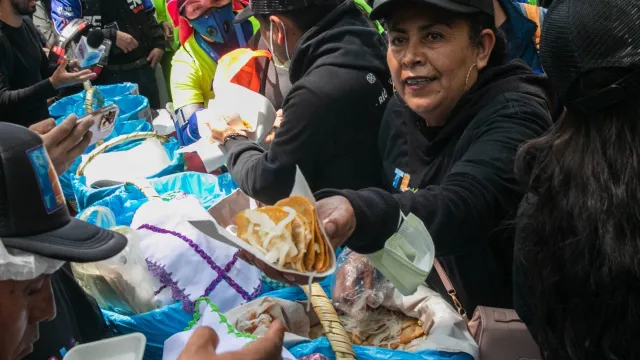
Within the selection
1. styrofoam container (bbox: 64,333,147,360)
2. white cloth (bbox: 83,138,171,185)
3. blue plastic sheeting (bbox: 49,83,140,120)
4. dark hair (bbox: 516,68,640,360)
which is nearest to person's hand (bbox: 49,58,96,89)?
blue plastic sheeting (bbox: 49,83,140,120)

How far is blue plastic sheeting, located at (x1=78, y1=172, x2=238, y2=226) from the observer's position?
2.32 meters

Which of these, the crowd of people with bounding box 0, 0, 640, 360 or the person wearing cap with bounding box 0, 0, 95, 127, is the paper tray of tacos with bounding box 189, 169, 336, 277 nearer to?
the crowd of people with bounding box 0, 0, 640, 360

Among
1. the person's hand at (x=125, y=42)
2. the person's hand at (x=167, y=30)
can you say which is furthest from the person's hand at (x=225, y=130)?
the person's hand at (x=167, y=30)

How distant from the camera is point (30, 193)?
1122 mm

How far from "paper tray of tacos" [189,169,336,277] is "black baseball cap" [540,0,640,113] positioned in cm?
49

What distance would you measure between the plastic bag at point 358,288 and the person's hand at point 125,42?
343 centimetres

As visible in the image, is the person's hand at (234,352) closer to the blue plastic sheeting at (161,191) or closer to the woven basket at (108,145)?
the blue plastic sheeting at (161,191)

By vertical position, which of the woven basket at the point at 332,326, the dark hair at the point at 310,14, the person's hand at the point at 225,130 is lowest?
the woven basket at the point at 332,326

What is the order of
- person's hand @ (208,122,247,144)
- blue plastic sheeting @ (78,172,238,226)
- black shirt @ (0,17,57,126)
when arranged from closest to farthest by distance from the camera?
person's hand @ (208,122,247,144) → blue plastic sheeting @ (78,172,238,226) → black shirt @ (0,17,57,126)

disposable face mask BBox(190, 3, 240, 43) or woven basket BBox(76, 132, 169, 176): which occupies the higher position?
disposable face mask BBox(190, 3, 240, 43)

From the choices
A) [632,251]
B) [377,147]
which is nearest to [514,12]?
[377,147]

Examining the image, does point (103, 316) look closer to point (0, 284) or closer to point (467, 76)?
point (0, 284)

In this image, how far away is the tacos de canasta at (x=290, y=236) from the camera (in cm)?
113

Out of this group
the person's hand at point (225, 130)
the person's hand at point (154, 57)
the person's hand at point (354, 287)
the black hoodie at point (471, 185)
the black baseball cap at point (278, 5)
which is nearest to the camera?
the black hoodie at point (471, 185)
